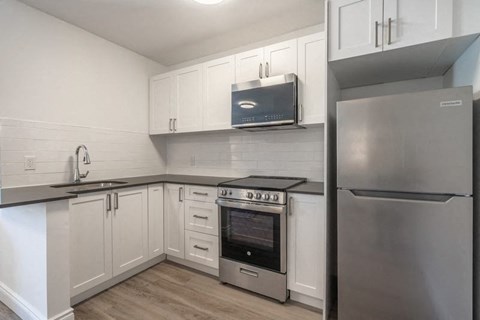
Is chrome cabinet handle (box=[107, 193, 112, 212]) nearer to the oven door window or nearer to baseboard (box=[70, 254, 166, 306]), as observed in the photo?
baseboard (box=[70, 254, 166, 306])

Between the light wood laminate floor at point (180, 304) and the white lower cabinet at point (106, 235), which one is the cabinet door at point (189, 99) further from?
the light wood laminate floor at point (180, 304)

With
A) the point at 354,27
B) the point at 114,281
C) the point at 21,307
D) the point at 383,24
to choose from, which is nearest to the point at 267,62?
the point at 354,27

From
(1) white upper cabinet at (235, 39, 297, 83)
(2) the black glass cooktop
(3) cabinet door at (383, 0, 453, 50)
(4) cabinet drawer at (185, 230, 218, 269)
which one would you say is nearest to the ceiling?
(1) white upper cabinet at (235, 39, 297, 83)

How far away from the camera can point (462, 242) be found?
128cm

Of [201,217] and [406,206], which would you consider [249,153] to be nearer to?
[201,217]

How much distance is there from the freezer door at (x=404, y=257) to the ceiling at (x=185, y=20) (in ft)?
5.72

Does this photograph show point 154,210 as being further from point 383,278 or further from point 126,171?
point 383,278

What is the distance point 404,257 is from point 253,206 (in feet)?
3.55

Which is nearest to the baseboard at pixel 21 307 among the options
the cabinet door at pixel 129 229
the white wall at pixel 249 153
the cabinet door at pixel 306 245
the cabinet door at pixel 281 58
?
the cabinet door at pixel 129 229

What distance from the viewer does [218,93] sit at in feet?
8.53

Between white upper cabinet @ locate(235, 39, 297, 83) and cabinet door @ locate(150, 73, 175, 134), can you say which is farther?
cabinet door @ locate(150, 73, 175, 134)

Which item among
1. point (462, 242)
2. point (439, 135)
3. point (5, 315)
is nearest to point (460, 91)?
point (439, 135)

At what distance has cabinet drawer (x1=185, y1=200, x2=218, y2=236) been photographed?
7.71ft

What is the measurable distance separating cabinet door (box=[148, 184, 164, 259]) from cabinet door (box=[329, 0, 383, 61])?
2.12 meters
